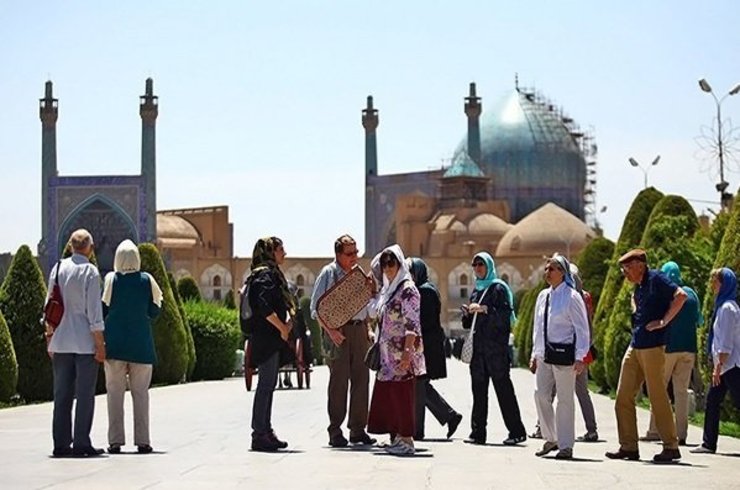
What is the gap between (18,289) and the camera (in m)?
16.8

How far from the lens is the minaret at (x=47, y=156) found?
65438 millimetres

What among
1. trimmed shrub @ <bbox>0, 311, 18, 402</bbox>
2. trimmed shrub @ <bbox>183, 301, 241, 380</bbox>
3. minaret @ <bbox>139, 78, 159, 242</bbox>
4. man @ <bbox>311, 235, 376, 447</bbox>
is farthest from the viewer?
minaret @ <bbox>139, 78, 159, 242</bbox>

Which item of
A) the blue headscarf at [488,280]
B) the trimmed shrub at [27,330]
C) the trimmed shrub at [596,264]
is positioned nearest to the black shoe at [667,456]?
the blue headscarf at [488,280]

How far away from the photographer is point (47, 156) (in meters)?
67.3

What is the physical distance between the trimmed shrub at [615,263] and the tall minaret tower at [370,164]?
5621 cm

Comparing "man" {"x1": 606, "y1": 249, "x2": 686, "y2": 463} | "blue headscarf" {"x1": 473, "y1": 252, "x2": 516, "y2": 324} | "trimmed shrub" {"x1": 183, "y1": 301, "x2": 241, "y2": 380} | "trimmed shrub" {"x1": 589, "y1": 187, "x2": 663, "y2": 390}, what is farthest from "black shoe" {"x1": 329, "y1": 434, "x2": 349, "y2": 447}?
"trimmed shrub" {"x1": 183, "y1": 301, "x2": 241, "y2": 380}

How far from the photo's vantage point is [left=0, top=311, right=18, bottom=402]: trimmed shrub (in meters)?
15.2

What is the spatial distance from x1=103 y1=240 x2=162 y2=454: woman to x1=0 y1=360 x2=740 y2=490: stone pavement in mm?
204

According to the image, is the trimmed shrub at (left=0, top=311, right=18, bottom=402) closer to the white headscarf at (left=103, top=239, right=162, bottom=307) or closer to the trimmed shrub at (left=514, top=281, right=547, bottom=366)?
the white headscarf at (left=103, top=239, right=162, bottom=307)

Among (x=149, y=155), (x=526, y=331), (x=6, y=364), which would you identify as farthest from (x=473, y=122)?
(x=6, y=364)

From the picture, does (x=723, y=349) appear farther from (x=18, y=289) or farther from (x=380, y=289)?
(x=18, y=289)

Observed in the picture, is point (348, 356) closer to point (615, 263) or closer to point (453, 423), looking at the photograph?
point (453, 423)

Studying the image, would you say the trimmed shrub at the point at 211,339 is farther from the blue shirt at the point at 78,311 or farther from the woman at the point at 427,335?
the blue shirt at the point at 78,311

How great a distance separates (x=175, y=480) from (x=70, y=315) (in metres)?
1.81
